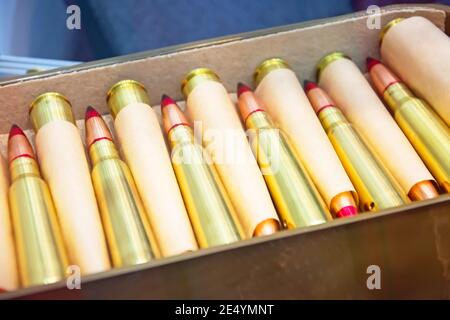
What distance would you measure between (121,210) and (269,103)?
27cm

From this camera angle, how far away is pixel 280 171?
0.69m

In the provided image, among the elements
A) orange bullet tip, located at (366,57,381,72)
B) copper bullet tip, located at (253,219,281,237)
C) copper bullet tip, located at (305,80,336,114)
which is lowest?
copper bullet tip, located at (253,219,281,237)

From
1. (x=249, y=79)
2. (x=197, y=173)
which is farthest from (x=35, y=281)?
(x=249, y=79)

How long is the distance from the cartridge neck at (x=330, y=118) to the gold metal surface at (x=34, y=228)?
0.35 metres

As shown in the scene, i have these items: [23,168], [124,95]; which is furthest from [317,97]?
[23,168]

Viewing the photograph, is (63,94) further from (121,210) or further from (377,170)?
(377,170)

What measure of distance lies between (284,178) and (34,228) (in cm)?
28

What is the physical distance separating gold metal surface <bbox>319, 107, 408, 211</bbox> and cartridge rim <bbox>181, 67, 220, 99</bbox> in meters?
0.16

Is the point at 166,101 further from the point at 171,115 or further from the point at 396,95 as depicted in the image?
the point at 396,95

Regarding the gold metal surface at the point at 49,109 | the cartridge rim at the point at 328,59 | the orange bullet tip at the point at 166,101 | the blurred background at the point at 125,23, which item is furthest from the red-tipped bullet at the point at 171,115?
the blurred background at the point at 125,23

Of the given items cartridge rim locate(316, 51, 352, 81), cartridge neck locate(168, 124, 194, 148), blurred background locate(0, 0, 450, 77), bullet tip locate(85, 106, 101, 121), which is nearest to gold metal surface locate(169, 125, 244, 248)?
cartridge neck locate(168, 124, 194, 148)

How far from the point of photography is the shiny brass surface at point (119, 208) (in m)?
0.61

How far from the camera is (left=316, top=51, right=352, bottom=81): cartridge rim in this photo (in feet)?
2.81

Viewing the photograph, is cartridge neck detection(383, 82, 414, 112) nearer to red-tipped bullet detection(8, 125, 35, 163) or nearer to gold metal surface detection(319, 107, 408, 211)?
gold metal surface detection(319, 107, 408, 211)
